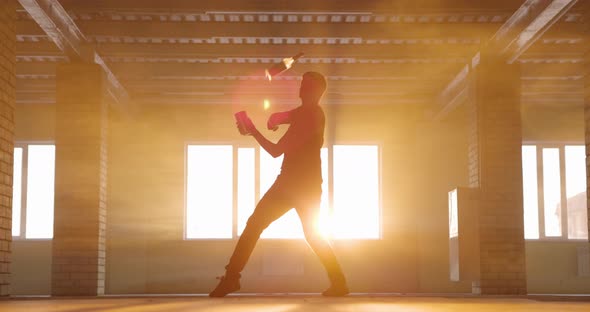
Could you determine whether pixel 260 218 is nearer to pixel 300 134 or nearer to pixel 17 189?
pixel 300 134

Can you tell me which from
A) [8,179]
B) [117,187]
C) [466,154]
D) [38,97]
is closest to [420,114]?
[466,154]

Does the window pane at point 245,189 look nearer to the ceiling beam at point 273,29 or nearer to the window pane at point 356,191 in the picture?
the window pane at point 356,191

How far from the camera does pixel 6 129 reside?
710cm

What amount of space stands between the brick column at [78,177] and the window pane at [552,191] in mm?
8727

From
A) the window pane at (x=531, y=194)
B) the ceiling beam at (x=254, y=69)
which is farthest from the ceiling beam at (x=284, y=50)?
the window pane at (x=531, y=194)

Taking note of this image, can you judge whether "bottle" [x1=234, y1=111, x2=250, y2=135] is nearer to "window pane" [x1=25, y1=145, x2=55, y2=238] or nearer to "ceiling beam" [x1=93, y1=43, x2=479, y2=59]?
"ceiling beam" [x1=93, y1=43, x2=479, y2=59]

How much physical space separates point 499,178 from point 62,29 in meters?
5.87

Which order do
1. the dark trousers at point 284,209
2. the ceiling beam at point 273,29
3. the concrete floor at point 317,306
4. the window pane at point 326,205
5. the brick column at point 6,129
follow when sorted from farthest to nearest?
1. the window pane at point 326,205
2. the ceiling beam at point 273,29
3. the brick column at point 6,129
4. the dark trousers at point 284,209
5. the concrete floor at point 317,306

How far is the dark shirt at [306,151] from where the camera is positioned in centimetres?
571

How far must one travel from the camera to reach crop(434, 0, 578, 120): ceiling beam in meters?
8.92

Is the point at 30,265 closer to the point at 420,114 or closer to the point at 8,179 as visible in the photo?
the point at 420,114

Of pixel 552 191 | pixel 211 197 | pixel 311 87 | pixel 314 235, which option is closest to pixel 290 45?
pixel 211 197

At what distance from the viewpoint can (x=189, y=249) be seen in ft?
50.8

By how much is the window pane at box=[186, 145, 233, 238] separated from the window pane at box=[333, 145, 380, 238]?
1995 mm
